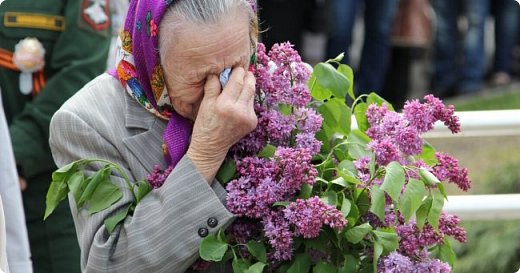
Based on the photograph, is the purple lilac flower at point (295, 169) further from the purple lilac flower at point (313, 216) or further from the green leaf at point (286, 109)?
the green leaf at point (286, 109)

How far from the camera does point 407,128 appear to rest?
2666 millimetres

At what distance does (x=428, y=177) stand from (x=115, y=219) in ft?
2.38

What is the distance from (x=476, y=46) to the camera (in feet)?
27.9

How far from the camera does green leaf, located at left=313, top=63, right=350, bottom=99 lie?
9.12ft

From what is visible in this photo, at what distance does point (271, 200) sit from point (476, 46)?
614 centimetres

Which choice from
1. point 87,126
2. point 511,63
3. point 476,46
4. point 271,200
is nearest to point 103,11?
point 87,126

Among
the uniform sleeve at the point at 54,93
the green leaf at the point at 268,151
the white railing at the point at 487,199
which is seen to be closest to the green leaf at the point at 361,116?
the green leaf at the point at 268,151

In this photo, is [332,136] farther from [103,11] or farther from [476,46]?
[476,46]

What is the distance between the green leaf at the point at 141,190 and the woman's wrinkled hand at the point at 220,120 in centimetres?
13

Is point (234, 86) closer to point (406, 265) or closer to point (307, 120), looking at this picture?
point (307, 120)

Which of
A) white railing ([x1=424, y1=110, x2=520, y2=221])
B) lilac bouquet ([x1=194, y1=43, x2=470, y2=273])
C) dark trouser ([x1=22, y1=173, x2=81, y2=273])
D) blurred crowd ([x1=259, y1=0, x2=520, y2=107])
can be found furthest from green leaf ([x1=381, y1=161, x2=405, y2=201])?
blurred crowd ([x1=259, y1=0, x2=520, y2=107])

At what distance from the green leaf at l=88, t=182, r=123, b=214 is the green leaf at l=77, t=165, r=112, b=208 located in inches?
0.5

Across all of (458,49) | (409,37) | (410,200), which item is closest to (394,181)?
(410,200)

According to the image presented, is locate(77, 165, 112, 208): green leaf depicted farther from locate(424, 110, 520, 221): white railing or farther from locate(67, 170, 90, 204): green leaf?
locate(424, 110, 520, 221): white railing
